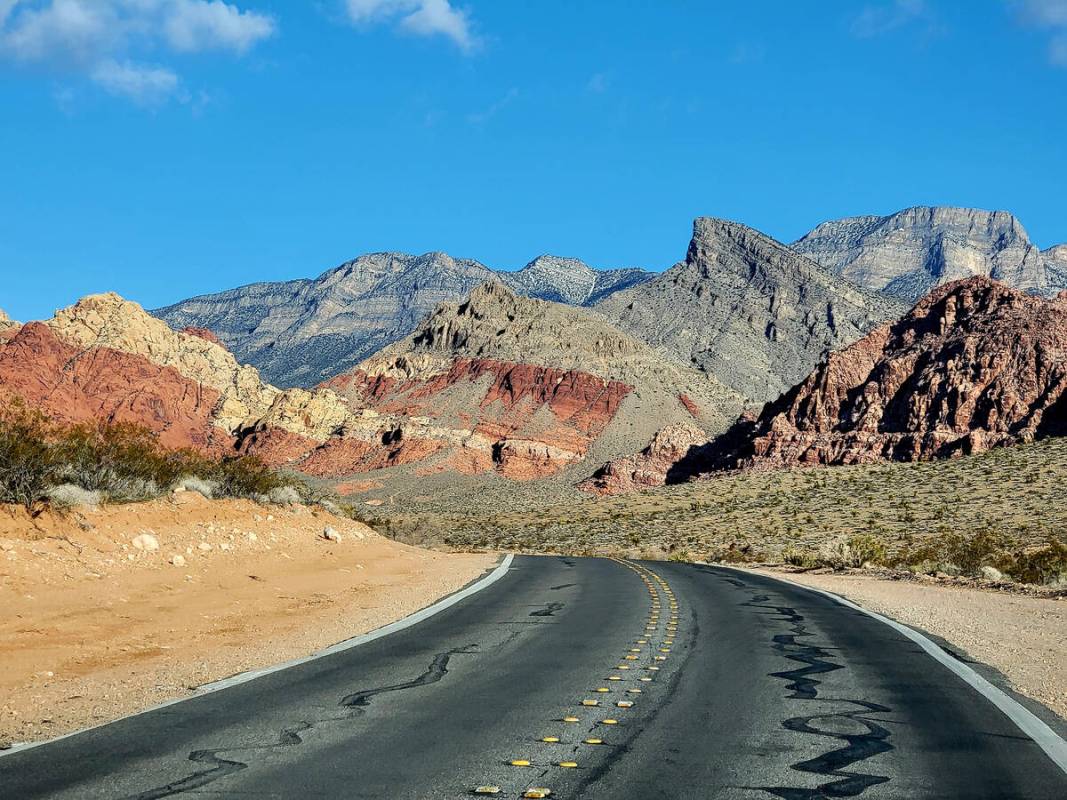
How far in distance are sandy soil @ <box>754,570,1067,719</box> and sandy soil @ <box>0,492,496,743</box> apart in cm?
841

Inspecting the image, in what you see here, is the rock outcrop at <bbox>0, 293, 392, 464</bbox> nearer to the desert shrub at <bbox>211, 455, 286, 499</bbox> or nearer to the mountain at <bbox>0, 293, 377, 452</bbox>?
the mountain at <bbox>0, 293, 377, 452</bbox>

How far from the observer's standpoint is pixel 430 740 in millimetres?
6953

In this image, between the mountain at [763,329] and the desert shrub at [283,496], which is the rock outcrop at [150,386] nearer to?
the mountain at [763,329]

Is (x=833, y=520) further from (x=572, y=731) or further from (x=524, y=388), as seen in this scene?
(x=524, y=388)

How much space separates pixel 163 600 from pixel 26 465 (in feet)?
12.3

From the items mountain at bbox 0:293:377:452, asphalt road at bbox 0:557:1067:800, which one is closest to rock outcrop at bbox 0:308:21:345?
mountain at bbox 0:293:377:452

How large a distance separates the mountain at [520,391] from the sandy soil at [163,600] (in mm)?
85043

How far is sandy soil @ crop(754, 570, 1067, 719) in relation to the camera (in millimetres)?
10805

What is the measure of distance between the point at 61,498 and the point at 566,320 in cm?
12371

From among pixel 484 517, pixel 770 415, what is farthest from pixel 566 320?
pixel 484 517

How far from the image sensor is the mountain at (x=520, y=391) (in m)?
112

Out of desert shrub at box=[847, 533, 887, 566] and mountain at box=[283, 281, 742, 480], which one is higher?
mountain at box=[283, 281, 742, 480]

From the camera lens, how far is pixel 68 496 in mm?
16453

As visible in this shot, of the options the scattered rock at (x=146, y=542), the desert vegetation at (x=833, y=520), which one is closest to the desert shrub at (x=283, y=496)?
the scattered rock at (x=146, y=542)
